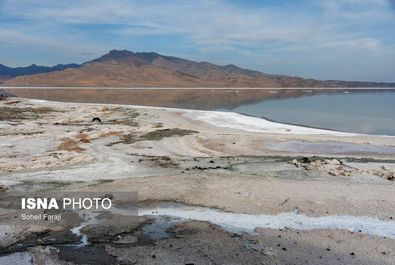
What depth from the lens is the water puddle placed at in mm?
11914

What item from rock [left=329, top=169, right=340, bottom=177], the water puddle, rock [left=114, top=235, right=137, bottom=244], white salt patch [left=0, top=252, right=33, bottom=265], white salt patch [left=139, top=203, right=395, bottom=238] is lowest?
white salt patch [left=0, top=252, right=33, bottom=265]

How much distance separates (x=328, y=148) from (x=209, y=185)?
716cm

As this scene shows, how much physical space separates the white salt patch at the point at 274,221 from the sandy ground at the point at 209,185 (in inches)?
6.9

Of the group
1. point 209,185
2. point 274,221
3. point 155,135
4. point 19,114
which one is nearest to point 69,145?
point 155,135

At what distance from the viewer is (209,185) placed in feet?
23.9

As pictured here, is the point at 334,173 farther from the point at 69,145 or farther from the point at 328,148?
the point at 69,145

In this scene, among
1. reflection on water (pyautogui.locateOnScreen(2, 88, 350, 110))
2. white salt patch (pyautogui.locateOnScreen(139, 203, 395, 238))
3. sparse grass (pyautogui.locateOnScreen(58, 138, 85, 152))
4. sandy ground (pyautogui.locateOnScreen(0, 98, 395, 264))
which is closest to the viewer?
sandy ground (pyautogui.locateOnScreen(0, 98, 395, 264))

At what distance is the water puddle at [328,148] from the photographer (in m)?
11.9

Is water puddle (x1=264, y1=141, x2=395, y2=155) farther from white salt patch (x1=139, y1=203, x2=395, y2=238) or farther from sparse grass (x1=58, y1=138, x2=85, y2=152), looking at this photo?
sparse grass (x1=58, y1=138, x2=85, y2=152)

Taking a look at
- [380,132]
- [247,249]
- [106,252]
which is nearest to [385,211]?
[247,249]

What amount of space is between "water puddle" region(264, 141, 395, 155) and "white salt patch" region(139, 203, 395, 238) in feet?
20.9

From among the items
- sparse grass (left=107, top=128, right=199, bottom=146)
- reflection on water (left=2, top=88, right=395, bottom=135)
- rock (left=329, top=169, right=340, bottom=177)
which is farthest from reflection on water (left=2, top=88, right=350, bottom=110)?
rock (left=329, top=169, right=340, bottom=177)

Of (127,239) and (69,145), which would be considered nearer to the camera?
(127,239)

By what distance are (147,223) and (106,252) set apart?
107 centimetres
